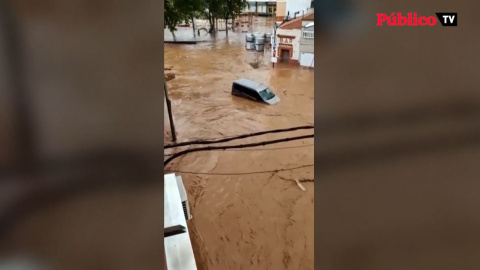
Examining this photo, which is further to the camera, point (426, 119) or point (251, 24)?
point (251, 24)

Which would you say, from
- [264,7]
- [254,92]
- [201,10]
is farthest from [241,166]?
[264,7]

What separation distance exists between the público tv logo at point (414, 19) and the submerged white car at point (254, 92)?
39.8 inches

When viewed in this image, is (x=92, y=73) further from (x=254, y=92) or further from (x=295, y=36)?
(x=295, y=36)

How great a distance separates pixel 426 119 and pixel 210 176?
57 cm

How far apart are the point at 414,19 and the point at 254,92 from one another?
1.03m

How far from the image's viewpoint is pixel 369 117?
0.30 meters

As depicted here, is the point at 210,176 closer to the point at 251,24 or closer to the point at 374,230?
the point at 374,230

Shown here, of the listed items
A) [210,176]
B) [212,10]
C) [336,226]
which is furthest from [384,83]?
[212,10]

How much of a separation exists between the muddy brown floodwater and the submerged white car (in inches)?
1.3

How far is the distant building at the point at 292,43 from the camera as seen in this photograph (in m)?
1.33

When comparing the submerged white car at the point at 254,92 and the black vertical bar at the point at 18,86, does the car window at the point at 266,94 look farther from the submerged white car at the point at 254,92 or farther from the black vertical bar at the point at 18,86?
the black vertical bar at the point at 18,86

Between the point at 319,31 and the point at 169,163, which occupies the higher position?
the point at 319,31

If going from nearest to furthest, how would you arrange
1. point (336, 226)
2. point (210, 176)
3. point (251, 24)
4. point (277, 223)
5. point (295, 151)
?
point (336, 226) < point (277, 223) < point (210, 176) < point (295, 151) < point (251, 24)

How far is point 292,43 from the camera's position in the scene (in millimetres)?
1472
